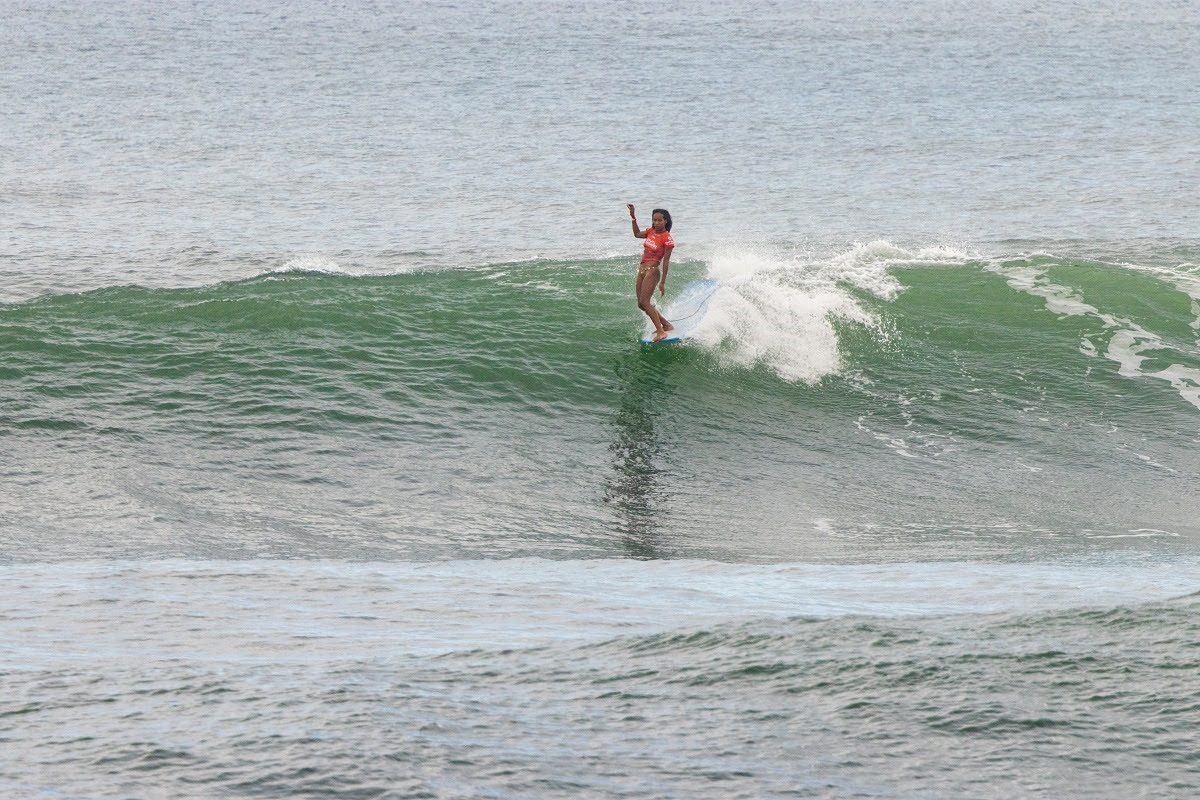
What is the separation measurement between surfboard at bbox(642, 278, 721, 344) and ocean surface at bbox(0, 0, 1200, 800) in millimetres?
205

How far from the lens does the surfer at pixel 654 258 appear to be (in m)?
15.2

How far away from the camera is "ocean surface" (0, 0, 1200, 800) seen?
19.7 ft

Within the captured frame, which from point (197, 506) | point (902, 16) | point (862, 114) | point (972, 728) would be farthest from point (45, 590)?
point (902, 16)

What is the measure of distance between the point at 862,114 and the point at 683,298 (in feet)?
76.8

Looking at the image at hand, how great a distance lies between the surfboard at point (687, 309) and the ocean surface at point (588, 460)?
0.67ft

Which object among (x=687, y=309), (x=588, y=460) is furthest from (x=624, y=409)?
(x=687, y=309)

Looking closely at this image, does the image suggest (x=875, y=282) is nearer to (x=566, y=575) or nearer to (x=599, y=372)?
(x=599, y=372)

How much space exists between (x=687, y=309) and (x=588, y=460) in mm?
4387

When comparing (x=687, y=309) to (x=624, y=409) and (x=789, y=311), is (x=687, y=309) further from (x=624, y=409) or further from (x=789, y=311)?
(x=624, y=409)

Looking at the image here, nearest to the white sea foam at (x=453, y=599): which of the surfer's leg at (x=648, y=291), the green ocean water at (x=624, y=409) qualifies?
the green ocean water at (x=624, y=409)

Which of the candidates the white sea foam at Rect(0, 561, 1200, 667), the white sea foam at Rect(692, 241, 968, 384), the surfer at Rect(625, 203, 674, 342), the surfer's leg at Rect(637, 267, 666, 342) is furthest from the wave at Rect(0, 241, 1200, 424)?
the white sea foam at Rect(0, 561, 1200, 667)

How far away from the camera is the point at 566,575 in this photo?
1014 cm

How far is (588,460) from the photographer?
1370 centimetres

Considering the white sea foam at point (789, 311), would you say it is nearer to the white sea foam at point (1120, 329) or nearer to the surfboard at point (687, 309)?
the surfboard at point (687, 309)
